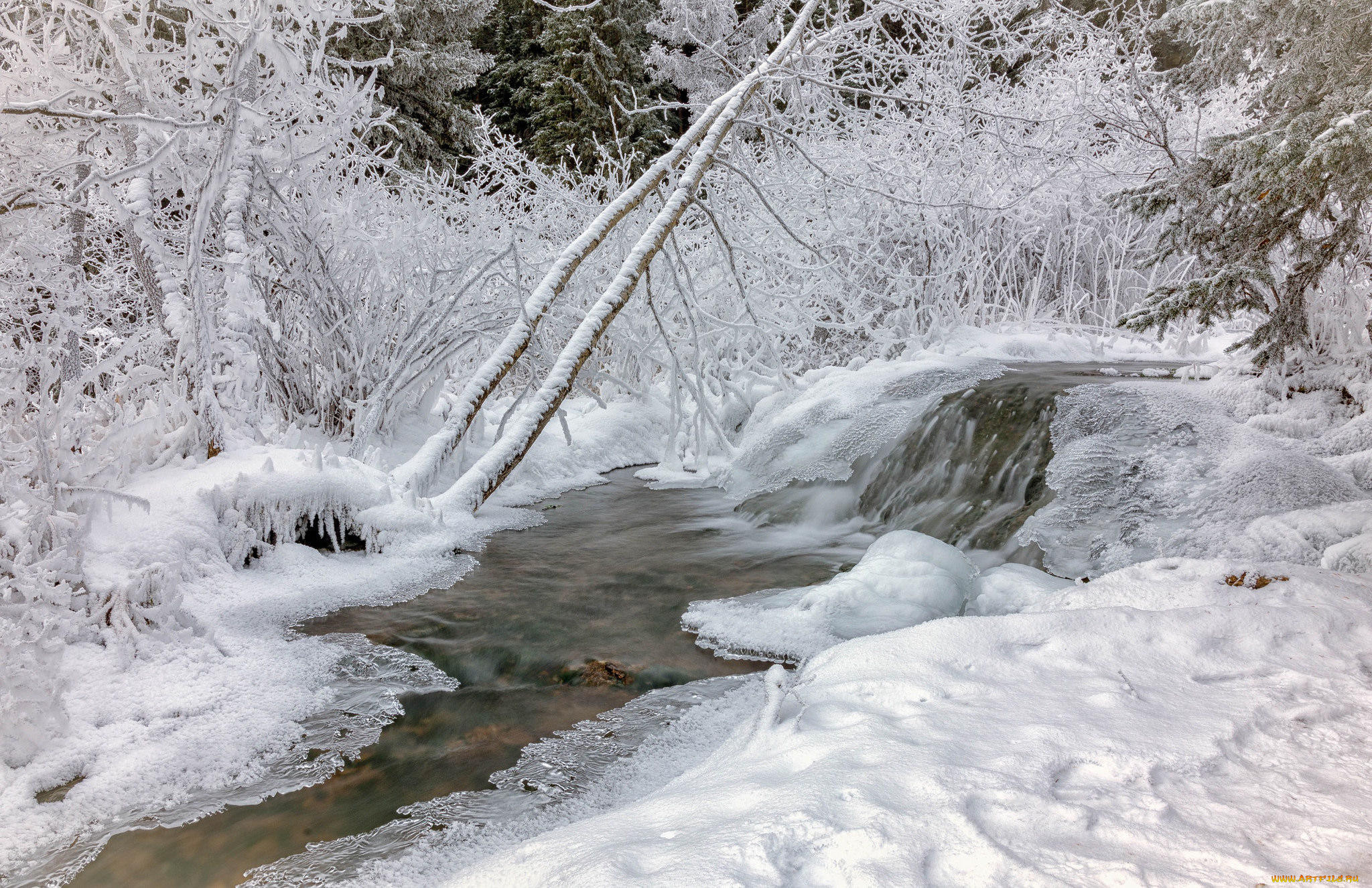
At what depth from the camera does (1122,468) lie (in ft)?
13.3

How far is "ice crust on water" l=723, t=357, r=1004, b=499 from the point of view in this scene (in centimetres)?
590

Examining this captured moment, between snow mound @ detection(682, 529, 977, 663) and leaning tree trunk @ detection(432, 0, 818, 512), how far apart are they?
69.4 inches

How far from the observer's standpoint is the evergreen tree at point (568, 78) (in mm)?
17891

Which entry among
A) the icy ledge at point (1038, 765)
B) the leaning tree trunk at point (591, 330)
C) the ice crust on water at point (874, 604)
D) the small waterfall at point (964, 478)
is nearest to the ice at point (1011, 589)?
the ice crust on water at point (874, 604)

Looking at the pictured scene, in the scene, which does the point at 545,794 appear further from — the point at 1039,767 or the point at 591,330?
the point at 591,330

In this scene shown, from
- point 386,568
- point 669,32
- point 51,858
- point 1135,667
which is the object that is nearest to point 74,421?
point 386,568

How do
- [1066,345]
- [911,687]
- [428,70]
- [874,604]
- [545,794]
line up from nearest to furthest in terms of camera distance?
[911,687], [545,794], [874,604], [1066,345], [428,70]

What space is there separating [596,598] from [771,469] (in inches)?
108

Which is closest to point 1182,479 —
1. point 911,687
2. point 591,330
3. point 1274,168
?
point 1274,168

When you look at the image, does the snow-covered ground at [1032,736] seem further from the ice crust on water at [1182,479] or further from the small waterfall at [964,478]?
the small waterfall at [964,478]

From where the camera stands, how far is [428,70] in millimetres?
15852

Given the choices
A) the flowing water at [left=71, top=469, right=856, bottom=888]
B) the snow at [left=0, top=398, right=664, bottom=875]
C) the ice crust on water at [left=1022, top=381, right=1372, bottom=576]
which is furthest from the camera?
the ice crust on water at [left=1022, top=381, right=1372, bottom=576]

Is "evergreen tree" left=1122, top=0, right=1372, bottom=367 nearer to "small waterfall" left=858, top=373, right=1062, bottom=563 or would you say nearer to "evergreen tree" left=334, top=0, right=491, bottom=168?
"small waterfall" left=858, top=373, right=1062, bottom=563

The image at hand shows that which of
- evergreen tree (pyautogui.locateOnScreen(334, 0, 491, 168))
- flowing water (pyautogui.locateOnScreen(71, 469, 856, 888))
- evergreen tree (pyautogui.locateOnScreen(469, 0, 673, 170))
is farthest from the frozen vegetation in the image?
evergreen tree (pyautogui.locateOnScreen(469, 0, 673, 170))
